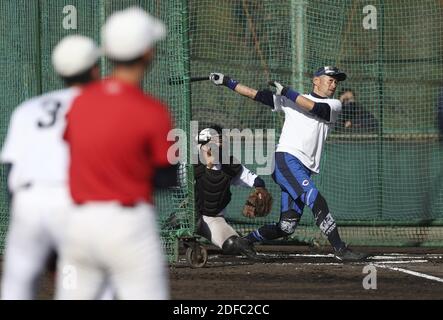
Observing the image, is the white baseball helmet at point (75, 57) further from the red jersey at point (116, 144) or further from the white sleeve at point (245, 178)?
the white sleeve at point (245, 178)

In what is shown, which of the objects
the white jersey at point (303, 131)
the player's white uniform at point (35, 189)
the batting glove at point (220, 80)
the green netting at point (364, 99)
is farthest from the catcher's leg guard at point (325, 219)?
the player's white uniform at point (35, 189)

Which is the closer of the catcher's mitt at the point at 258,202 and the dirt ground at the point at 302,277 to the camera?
the dirt ground at the point at 302,277

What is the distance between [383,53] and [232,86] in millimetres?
3813

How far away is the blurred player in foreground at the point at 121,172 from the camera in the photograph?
18.5 feet

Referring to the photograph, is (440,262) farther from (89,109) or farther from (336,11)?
(89,109)

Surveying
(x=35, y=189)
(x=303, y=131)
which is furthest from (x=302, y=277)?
(x=35, y=189)

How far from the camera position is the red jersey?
224 inches

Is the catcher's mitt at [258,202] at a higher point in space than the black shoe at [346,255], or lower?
higher

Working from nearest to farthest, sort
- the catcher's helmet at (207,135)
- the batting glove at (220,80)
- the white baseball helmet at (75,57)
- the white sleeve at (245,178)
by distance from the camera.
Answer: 1. the white baseball helmet at (75,57)
2. the batting glove at (220,80)
3. the catcher's helmet at (207,135)
4. the white sleeve at (245,178)

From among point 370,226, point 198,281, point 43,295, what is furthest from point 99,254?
point 370,226

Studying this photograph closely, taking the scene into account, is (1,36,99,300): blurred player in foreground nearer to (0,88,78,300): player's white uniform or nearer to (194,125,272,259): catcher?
(0,88,78,300): player's white uniform

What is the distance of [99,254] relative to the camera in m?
5.66

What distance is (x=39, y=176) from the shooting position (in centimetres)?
637

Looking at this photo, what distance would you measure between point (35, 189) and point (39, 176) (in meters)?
0.11
